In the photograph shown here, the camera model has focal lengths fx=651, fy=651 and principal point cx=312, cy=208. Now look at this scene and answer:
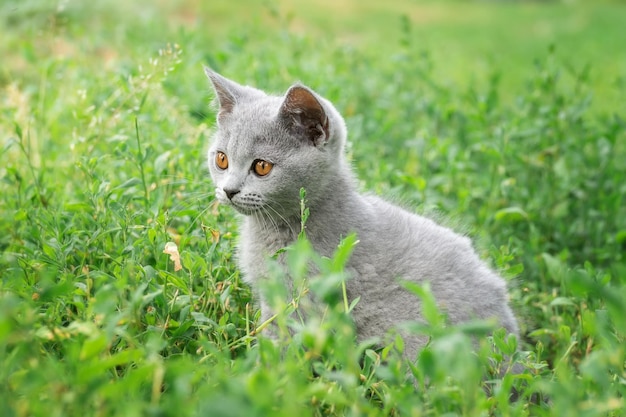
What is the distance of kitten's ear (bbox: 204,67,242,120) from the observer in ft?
10.3

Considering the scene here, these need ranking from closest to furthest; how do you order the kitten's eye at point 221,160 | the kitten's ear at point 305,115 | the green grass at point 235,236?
the green grass at point 235,236
the kitten's ear at point 305,115
the kitten's eye at point 221,160

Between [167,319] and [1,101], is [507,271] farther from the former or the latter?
[1,101]

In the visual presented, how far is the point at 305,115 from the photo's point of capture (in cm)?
290

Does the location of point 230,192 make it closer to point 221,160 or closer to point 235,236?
point 221,160

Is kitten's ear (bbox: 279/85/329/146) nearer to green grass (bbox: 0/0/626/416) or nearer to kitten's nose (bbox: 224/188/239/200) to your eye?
kitten's nose (bbox: 224/188/239/200)

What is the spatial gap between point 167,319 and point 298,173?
2.93 feet

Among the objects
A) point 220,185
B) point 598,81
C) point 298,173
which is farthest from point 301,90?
point 598,81

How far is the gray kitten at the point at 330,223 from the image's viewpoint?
2846 mm

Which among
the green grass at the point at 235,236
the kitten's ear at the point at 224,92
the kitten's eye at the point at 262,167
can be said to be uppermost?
the kitten's ear at the point at 224,92

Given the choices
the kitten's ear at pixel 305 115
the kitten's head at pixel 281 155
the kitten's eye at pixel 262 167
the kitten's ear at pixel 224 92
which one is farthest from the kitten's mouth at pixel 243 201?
the kitten's ear at pixel 224 92

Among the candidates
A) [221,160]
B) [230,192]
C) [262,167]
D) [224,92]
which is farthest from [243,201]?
[224,92]

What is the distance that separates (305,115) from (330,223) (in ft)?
1.65

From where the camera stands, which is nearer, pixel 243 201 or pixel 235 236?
pixel 243 201

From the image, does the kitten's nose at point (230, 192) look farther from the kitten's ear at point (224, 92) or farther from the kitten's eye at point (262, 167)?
the kitten's ear at point (224, 92)
